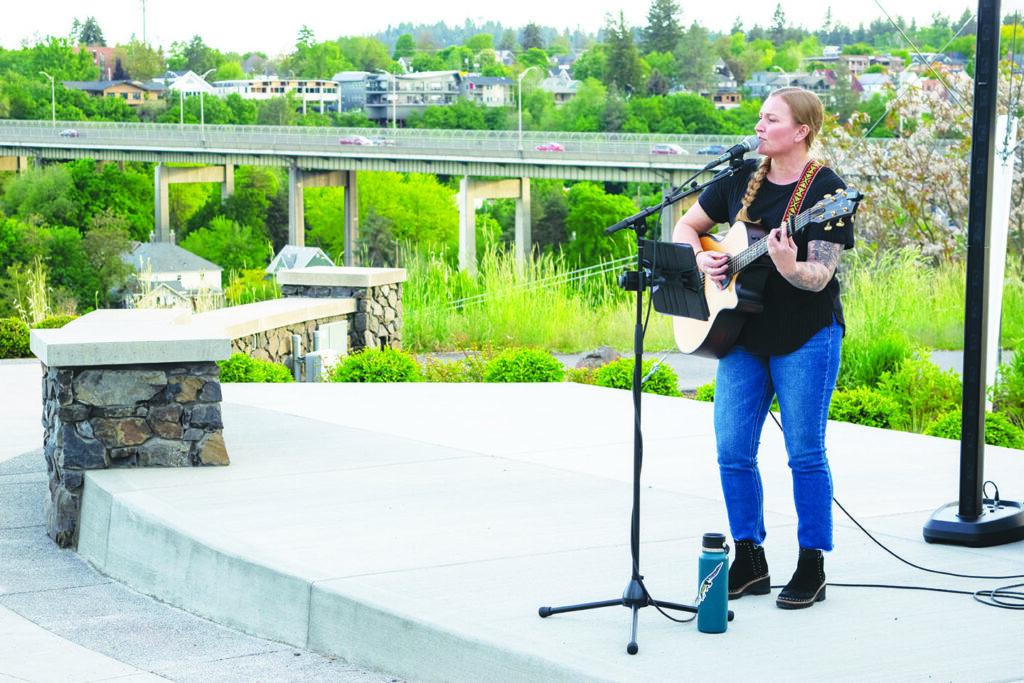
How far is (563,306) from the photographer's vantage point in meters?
16.2

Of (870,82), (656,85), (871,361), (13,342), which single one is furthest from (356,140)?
(870,82)

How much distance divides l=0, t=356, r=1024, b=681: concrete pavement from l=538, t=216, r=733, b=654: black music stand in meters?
0.09

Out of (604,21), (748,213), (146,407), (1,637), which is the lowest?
(1,637)

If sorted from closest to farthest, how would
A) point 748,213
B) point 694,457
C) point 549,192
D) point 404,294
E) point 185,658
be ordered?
point 748,213
point 185,658
point 694,457
point 404,294
point 549,192

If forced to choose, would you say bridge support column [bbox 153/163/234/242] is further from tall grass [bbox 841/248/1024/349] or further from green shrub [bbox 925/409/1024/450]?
green shrub [bbox 925/409/1024/450]

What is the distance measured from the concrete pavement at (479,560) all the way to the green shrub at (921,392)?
1483 mm

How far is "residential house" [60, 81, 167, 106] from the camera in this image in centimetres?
16738

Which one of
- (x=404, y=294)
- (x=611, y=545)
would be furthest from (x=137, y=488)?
(x=404, y=294)

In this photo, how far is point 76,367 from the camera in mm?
6336

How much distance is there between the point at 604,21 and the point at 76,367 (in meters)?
198

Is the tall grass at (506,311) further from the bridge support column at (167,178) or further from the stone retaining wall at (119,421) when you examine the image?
the bridge support column at (167,178)

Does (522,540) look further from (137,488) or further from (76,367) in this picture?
(76,367)

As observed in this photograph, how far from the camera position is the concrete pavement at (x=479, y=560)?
4086mm

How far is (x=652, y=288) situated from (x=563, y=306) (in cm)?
1180
